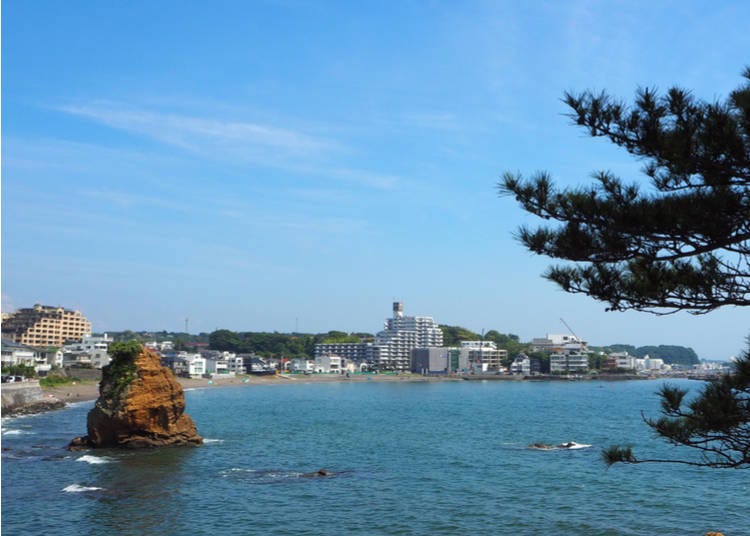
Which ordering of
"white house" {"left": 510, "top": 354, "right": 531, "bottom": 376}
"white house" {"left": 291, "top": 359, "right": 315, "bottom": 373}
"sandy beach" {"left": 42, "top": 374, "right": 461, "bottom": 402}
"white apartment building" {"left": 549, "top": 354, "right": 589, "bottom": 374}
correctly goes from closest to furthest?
"sandy beach" {"left": 42, "top": 374, "right": 461, "bottom": 402} < "white house" {"left": 291, "top": 359, "right": 315, "bottom": 373} < "white apartment building" {"left": 549, "top": 354, "right": 589, "bottom": 374} < "white house" {"left": 510, "top": 354, "right": 531, "bottom": 376}

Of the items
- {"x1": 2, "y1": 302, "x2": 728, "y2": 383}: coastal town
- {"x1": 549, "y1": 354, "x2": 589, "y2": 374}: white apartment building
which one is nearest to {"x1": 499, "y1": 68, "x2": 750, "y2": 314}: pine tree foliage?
{"x1": 2, "y1": 302, "x2": 728, "y2": 383}: coastal town

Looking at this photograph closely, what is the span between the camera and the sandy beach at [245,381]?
244ft

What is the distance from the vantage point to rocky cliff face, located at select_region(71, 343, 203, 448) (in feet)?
112

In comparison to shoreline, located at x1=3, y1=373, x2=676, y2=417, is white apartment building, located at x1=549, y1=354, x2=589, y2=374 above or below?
above

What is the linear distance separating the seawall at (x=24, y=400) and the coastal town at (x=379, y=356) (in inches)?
1889

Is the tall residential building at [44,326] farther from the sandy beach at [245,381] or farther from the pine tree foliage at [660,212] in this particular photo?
the pine tree foliage at [660,212]

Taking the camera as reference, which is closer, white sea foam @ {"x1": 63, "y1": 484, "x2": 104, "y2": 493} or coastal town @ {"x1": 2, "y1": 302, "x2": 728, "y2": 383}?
white sea foam @ {"x1": 63, "y1": 484, "x2": 104, "y2": 493}

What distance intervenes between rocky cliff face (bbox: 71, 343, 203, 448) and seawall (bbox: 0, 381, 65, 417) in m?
21.3

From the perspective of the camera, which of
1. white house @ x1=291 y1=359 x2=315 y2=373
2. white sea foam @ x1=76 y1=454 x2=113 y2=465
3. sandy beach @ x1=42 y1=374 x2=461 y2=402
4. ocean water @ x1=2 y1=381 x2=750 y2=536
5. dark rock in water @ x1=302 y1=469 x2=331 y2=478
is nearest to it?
ocean water @ x1=2 y1=381 x2=750 y2=536

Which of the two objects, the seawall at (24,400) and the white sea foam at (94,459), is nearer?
the white sea foam at (94,459)

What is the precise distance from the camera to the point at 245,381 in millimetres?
128000

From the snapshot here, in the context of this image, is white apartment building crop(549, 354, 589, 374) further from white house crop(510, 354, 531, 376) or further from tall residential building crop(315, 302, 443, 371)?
tall residential building crop(315, 302, 443, 371)

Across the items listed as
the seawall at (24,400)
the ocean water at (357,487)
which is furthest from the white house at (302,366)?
the ocean water at (357,487)

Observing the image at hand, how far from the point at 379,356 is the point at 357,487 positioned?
490 ft
